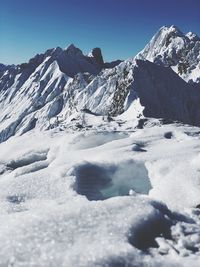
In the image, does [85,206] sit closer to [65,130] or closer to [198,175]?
[198,175]

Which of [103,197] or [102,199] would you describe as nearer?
[102,199]

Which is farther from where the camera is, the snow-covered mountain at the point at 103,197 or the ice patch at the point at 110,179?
the ice patch at the point at 110,179

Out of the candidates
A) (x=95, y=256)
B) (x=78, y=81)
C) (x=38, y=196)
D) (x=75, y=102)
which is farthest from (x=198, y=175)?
(x=78, y=81)

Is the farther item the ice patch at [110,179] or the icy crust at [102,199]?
the ice patch at [110,179]

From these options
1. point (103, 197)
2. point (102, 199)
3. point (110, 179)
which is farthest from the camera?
point (110, 179)

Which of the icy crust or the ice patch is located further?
the ice patch

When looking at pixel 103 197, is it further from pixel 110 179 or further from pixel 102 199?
pixel 110 179

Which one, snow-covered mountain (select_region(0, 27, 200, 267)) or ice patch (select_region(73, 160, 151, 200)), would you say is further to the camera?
ice patch (select_region(73, 160, 151, 200))

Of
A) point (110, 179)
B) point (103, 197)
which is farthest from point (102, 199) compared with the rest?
point (110, 179)
